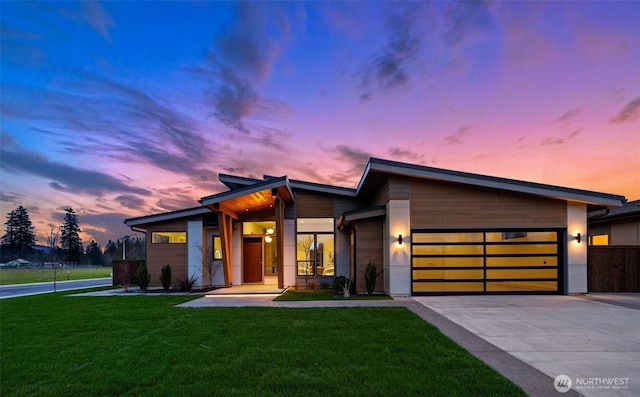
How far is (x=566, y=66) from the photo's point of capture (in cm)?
1256

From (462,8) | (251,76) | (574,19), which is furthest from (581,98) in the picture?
(251,76)

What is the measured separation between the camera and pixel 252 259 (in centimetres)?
1588

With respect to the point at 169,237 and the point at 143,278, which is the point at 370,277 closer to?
the point at 169,237

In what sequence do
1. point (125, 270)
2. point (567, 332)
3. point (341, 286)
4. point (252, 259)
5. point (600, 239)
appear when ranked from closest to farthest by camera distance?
point (567, 332) → point (341, 286) → point (600, 239) → point (252, 259) → point (125, 270)

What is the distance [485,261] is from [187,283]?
37.9 ft

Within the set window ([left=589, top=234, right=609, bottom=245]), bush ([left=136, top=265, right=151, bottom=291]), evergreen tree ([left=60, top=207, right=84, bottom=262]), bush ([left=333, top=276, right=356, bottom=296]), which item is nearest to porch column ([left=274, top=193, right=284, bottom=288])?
bush ([left=333, top=276, right=356, bottom=296])

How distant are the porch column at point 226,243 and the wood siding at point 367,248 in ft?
17.2

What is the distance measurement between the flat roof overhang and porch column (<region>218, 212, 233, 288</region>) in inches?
11.4

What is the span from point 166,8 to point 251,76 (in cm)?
394

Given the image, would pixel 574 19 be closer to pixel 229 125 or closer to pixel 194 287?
pixel 229 125

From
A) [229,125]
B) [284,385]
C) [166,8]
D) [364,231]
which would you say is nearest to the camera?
[284,385]

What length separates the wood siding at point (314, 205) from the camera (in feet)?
49.3

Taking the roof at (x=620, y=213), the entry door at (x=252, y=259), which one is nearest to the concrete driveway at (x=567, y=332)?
the roof at (x=620, y=213)

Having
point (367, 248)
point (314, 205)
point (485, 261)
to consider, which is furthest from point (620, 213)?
point (314, 205)
